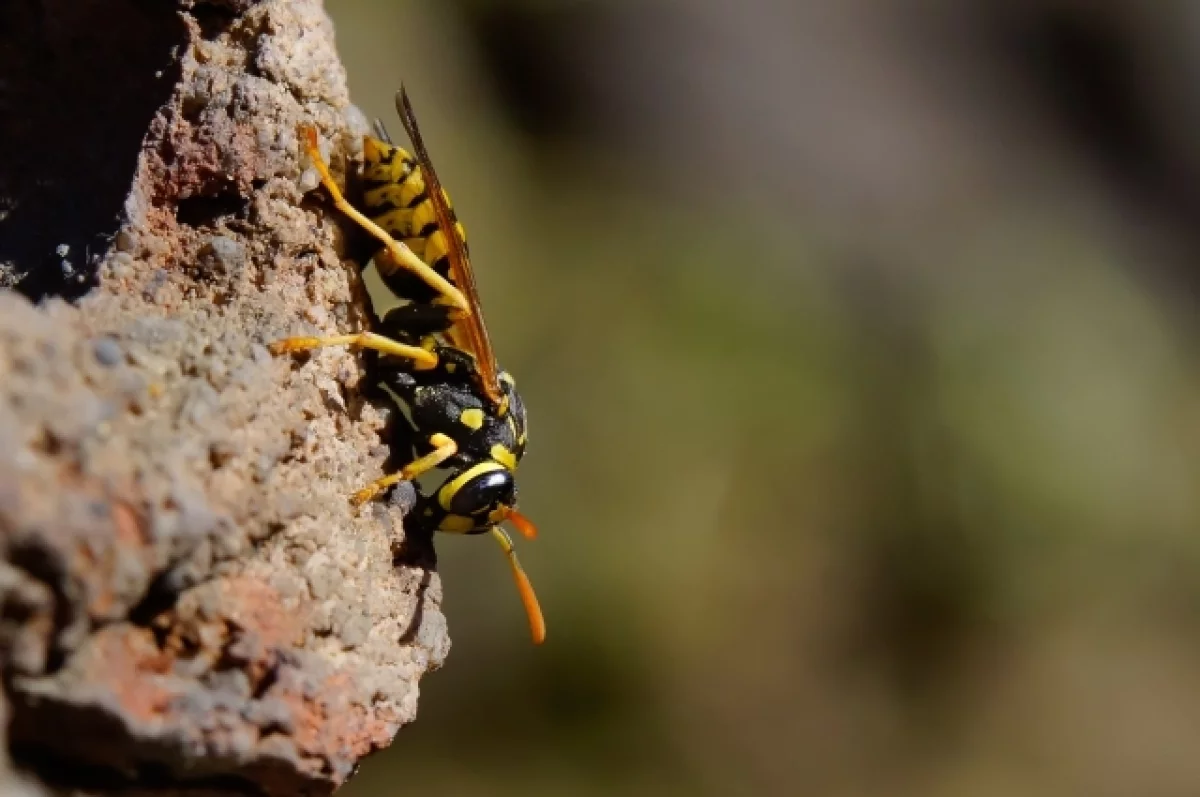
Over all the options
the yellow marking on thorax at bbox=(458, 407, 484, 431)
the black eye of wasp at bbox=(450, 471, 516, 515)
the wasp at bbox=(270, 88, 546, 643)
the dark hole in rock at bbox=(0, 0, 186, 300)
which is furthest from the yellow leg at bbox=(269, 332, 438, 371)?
the dark hole in rock at bbox=(0, 0, 186, 300)

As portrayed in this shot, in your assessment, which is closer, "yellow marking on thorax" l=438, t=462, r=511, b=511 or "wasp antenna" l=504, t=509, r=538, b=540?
"yellow marking on thorax" l=438, t=462, r=511, b=511

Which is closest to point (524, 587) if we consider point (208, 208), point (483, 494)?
point (483, 494)

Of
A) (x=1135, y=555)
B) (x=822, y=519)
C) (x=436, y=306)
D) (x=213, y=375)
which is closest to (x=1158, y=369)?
(x=1135, y=555)

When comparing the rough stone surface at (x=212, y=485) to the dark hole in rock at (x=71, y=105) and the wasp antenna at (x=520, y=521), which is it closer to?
the dark hole in rock at (x=71, y=105)

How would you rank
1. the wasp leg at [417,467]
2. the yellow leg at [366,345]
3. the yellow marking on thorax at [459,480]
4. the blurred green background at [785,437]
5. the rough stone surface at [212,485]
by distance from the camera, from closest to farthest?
the rough stone surface at [212,485] → the yellow leg at [366,345] → the wasp leg at [417,467] → the yellow marking on thorax at [459,480] → the blurred green background at [785,437]

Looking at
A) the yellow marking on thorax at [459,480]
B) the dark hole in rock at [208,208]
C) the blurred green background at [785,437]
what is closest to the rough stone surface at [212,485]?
the dark hole in rock at [208,208]

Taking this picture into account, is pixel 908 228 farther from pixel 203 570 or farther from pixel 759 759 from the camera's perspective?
pixel 203 570

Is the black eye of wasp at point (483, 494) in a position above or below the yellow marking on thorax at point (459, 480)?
below

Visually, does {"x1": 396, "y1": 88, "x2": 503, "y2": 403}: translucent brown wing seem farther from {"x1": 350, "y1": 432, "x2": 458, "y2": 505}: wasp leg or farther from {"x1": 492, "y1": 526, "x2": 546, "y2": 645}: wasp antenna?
{"x1": 492, "y1": 526, "x2": 546, "y2": 645}: wasp antenna
